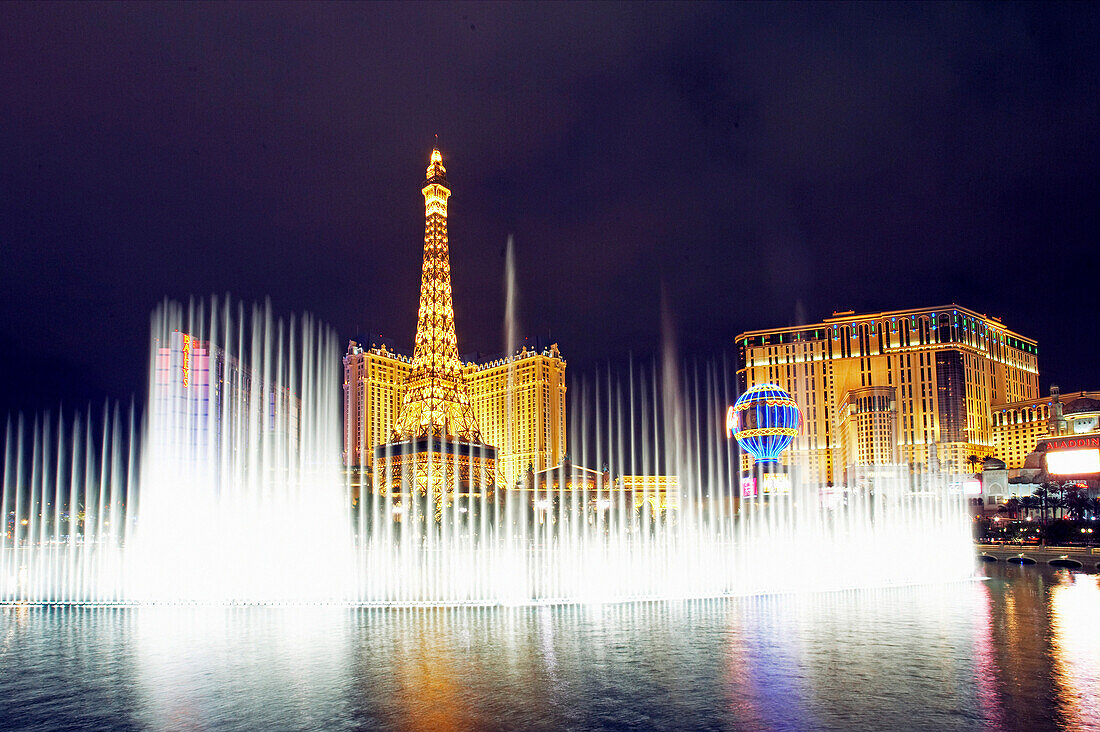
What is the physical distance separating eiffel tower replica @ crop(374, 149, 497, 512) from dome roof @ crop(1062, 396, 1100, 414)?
231ft

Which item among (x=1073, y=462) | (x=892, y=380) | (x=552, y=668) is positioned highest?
(x=892, y=380)

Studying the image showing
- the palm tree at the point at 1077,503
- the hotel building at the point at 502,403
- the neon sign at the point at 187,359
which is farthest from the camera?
the hotel building at the point at 502,403

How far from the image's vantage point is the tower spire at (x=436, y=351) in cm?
7625

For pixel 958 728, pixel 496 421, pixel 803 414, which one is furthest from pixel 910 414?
pixel 958 728

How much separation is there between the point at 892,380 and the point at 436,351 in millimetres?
66298

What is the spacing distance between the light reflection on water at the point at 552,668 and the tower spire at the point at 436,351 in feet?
180

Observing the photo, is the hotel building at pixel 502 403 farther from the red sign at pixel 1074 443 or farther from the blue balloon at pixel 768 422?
the red sign at pixel 1074 443

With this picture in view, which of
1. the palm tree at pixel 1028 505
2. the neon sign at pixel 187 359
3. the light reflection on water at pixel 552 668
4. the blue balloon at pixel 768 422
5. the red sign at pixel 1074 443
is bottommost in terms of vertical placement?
the palm tree at pixel 1028 505

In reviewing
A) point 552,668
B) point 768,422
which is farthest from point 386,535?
point 768,422

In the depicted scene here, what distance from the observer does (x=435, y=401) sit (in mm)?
75750

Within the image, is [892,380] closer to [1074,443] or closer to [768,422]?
[1074,443]

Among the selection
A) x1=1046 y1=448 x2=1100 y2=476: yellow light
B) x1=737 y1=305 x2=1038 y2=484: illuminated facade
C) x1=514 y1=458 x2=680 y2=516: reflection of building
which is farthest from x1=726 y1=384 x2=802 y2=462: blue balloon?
x1=737 y1=305 x2=1038 y2=484: illuminated facade

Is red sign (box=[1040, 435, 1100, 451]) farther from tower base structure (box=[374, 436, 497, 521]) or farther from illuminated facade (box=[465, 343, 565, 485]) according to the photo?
illuminated facade (box=[465, 343, 565, 485])

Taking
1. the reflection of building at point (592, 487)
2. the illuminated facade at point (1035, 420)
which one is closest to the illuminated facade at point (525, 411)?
the reflection of building at point (592, 487)
